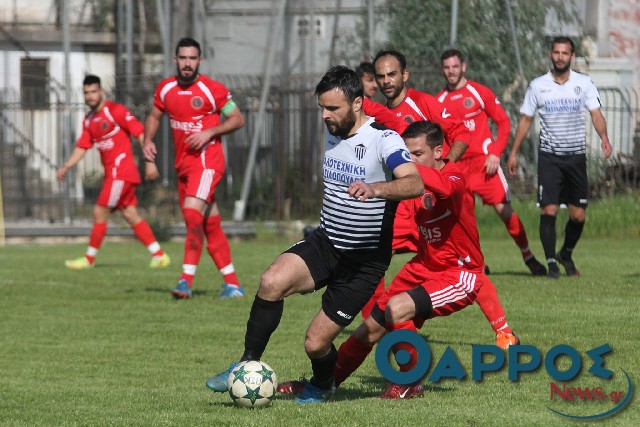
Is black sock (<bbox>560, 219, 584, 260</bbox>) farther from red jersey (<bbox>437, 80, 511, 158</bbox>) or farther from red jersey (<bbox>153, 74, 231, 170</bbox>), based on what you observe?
red jersey (<bbox>153, 74, 231, 170</bbox>)

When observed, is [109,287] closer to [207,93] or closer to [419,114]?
[207,93]

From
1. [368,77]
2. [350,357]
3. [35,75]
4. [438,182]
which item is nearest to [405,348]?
[350,357]

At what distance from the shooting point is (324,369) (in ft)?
25.6

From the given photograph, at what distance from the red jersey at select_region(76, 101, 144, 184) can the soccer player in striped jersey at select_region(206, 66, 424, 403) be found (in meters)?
10.1

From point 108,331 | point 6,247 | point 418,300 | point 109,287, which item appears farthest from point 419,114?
point 6,247

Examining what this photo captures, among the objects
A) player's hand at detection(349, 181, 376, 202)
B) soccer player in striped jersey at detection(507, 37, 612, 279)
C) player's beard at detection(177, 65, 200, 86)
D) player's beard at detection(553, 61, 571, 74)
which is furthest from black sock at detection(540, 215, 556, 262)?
player's hand at detection(349, 181, 376, 202)

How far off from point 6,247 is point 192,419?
1651cm

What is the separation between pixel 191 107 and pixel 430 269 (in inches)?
217

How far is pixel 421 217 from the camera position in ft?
27.7

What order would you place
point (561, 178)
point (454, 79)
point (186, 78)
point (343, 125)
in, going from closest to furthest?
point (343, 125) → point (186, 78) → point (454, 79) → point (561, 178)

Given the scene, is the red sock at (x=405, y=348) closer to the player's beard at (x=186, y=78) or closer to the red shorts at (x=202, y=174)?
the red shorts at (x=202, y=174)

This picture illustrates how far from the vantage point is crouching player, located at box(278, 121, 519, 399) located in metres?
7.92

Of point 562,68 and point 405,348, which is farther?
point 562,68

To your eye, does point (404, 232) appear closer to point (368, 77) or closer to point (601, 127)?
point (368, 77)
